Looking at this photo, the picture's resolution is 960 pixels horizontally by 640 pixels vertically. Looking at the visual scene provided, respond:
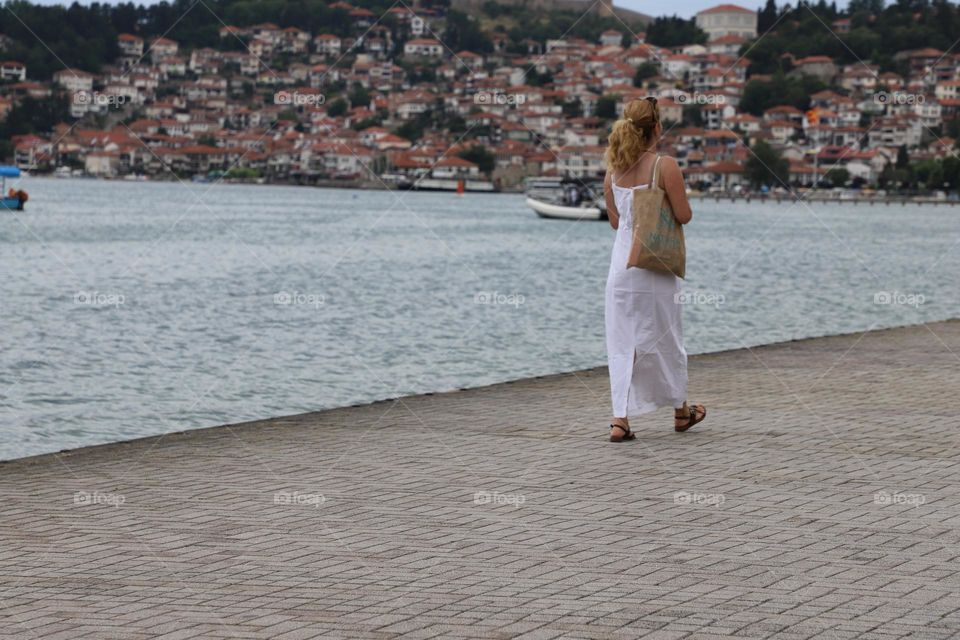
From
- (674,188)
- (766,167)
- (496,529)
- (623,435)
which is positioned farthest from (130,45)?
(496,529)

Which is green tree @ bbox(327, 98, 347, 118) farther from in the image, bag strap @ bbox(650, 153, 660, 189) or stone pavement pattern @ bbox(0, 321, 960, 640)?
bag strap @ bbox(650, 153, 660, 189)

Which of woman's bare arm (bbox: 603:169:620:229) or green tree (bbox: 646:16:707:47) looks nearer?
woman's bare arm (bbox: 603:169:620:229)

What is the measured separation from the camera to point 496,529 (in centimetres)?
638

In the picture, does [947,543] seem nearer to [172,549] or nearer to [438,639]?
[438,639]

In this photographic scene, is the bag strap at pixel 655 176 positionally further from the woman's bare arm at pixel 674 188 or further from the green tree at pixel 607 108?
the green tree at pixel 607 108

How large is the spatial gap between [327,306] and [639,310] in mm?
27114

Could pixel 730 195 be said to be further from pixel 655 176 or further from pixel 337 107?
pixel 655 176

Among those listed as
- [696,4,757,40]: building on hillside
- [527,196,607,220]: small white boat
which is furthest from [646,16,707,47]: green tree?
[527,196,607,220]: small white boat

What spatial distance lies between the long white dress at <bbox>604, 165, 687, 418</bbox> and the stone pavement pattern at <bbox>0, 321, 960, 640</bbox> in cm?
33

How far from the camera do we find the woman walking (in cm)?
885

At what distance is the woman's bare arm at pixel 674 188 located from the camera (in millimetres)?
8773

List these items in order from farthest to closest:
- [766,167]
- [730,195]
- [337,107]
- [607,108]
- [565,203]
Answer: [730,195] < [766,167] < [337,107] < [607,108] < [565,203]

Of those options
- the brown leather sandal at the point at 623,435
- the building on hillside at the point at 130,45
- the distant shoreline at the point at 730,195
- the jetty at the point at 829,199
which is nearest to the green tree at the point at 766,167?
the jetty at the point at 829,199

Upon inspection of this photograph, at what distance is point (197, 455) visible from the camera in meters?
8.38
